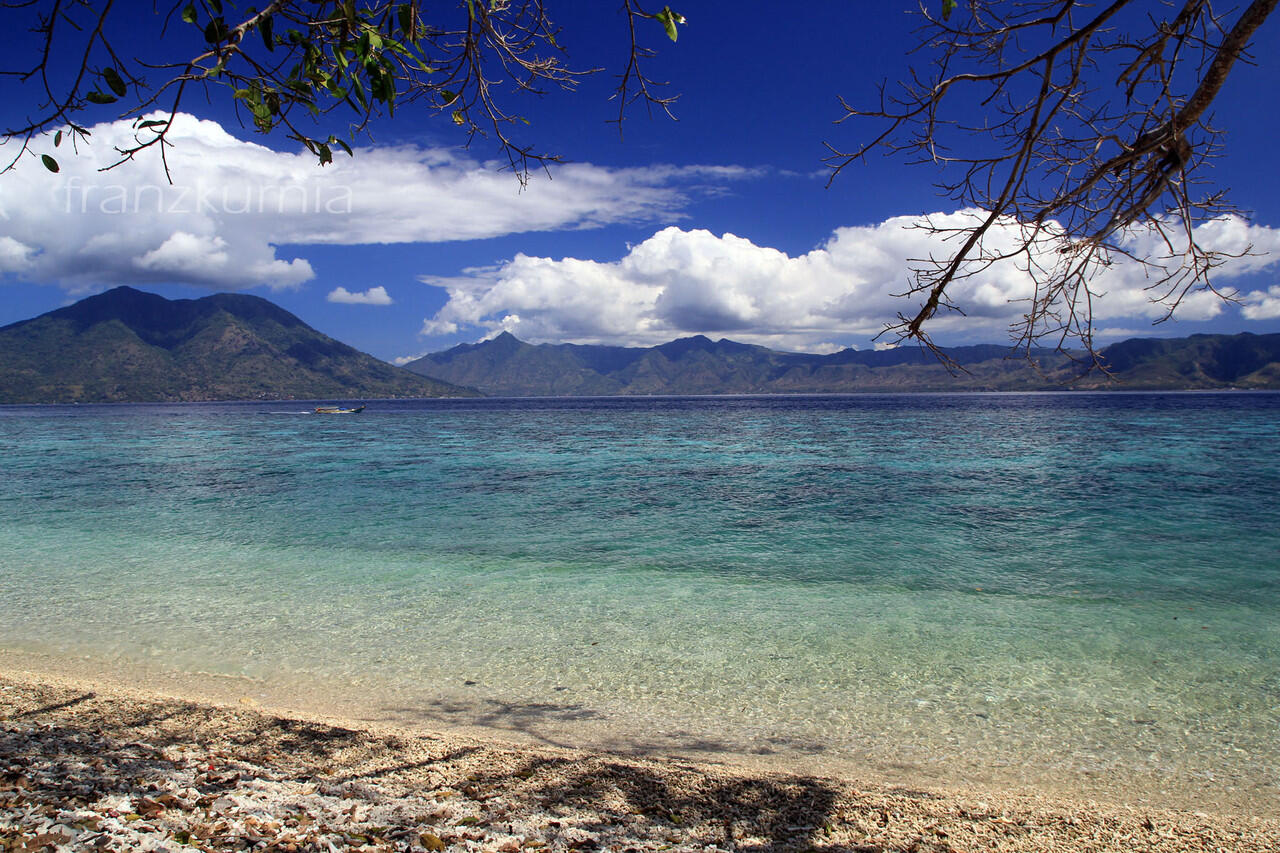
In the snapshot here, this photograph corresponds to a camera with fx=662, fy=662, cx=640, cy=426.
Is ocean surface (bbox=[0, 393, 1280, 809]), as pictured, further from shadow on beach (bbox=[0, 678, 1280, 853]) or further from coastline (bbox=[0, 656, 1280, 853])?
shadow on beach (bbox=[0, 678, 1280, 853])

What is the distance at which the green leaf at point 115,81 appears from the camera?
3.11 m

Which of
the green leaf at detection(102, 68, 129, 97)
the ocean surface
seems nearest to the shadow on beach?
the ocean surface

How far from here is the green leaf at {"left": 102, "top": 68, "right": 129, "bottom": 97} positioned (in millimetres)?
3109

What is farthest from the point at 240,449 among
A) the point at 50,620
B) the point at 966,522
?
the point at 966,522

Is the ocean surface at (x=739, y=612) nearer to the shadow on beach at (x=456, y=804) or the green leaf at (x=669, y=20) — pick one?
the shadow on beach at (x=456, y=804)

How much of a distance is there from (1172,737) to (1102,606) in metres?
4.94

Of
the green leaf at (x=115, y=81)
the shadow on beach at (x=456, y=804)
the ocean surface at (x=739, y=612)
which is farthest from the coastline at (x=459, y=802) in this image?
the green leaf at (x=115, y=81)

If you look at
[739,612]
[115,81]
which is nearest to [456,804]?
[115,81]

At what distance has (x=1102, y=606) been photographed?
1034 cm

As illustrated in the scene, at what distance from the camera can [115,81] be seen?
10.3ft

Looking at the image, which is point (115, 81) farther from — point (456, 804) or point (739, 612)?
point (739, 612)

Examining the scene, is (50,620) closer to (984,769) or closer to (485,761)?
(485,761)

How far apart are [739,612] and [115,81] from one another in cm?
915

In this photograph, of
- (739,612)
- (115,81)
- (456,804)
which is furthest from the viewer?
(739,612)
